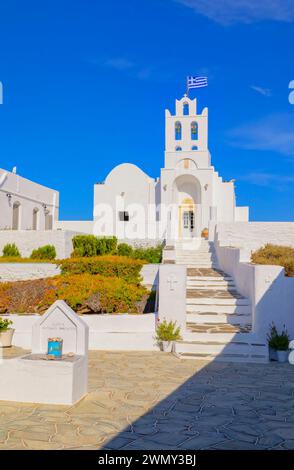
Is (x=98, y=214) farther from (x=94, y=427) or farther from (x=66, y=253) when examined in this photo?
(x=94, y=427)

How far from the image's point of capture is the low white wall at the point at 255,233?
19688 millimetres

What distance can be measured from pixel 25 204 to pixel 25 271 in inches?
521

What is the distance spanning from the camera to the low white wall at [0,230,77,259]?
20.6 meters

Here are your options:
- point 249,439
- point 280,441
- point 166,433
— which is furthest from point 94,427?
point 280,441

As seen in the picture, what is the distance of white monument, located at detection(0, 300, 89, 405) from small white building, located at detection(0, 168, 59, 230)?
19.4 metres

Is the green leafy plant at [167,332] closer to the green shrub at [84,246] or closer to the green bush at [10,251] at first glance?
the green shrub at [84,246]

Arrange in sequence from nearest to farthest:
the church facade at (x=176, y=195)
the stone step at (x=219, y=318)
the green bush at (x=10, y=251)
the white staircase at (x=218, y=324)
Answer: the white staircase at (x=218, y=324), the stone step at (x=219, y=318), the green bush at (x=10, y=251), the church facade at (x=176, y=195)

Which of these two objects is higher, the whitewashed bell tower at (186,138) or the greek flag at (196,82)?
the greek flag at (196,82)

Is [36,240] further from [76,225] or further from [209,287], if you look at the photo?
[76,225]

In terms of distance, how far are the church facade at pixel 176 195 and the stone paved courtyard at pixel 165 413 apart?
18022mm

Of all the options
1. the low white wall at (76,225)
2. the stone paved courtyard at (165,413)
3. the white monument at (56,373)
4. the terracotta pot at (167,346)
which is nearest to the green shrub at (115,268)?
the terracotta pot at (167,346)

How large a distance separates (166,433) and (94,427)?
85cm

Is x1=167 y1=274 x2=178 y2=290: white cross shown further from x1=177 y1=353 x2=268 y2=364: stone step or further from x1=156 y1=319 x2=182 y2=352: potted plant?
x1=177 y1=353 x2=268 y2=364: stone step

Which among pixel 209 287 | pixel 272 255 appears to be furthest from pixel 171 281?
pixel 272 255
